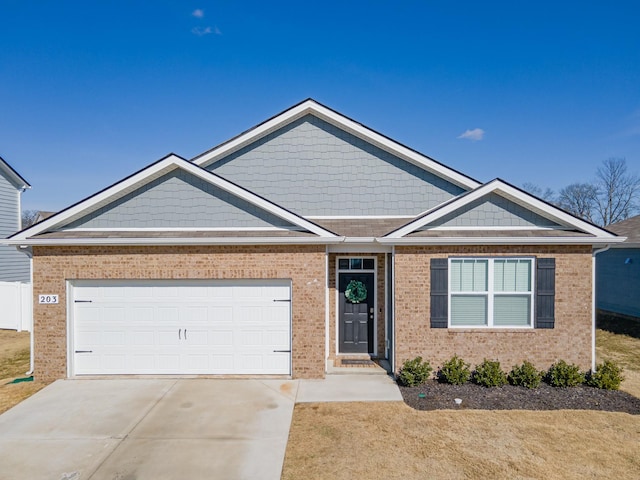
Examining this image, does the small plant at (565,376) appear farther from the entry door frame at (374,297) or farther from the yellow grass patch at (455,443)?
the entry door frame at (374,297)

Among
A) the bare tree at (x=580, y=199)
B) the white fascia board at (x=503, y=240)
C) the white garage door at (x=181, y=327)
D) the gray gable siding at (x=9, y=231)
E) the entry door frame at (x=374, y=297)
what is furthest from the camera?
the bare tree at (x=580, y=199)

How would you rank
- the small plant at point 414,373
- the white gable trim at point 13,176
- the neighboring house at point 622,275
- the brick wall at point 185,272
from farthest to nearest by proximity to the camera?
the white gable trim at point 13,176 < the neighboring house at point 622,275 < the brick wall at point 185,272 < the small plant at point 414,373

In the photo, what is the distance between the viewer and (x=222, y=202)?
9.17 meters

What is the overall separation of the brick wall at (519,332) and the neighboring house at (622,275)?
8.90m

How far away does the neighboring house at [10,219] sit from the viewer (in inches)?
709

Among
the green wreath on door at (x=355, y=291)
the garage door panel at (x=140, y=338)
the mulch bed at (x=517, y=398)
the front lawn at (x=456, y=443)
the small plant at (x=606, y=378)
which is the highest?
the green wreath on door at (x=355, y=291)

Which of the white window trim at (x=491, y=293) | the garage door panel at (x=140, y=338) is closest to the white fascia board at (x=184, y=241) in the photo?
the garage door panel at (x=140, y=338)

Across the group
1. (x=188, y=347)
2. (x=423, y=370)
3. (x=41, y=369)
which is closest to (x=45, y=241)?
(x=41, y=369)

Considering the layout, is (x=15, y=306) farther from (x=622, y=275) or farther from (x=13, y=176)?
(x=622, y=275)

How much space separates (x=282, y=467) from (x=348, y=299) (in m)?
5.23

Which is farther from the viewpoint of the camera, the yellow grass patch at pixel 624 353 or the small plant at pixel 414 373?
the yellow grass patch at pixel 624 353

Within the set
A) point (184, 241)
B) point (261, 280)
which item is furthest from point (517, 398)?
point (184, 241)

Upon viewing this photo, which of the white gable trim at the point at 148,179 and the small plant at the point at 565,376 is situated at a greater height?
the white gable trim at the point at 148,179

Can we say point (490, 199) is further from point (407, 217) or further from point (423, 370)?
point (423, 370)
